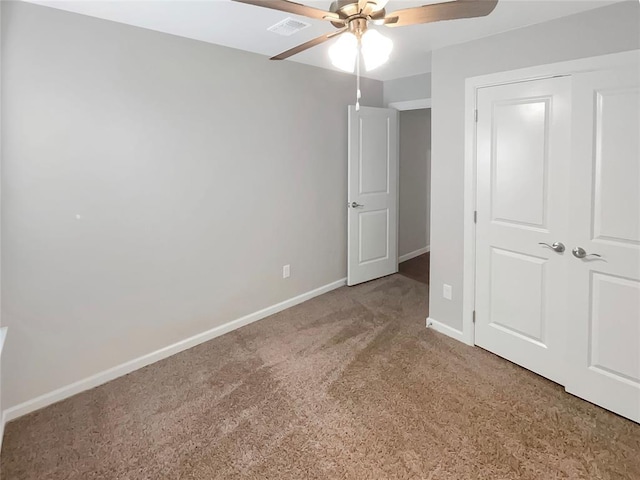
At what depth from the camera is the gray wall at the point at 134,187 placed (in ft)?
7.61

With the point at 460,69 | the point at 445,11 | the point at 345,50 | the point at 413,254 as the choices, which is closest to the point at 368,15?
the point at 345,50

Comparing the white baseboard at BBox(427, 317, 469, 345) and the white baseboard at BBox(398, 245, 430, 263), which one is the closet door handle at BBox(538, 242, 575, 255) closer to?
the white baseboard at BBox(427, 317, 469, 345)

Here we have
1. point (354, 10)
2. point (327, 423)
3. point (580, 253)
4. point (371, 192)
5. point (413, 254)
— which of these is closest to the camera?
point (354, 10)

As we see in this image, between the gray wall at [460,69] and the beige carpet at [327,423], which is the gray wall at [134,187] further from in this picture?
the gray wall at [460,69]

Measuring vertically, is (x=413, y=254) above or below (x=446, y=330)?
above

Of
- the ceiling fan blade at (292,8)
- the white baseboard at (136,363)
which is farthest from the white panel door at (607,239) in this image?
the white baseboard at (136,363)

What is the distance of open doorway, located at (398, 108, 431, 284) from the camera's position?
220 inches

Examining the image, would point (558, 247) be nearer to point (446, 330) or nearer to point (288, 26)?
point (446, 330)

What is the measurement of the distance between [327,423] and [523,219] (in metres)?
1.83

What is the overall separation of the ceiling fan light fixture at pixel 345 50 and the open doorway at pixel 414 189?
378 centimetres

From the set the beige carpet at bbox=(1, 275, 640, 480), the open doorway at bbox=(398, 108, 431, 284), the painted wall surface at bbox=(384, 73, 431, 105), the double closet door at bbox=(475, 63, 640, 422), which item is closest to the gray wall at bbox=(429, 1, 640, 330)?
the double closet door at bbox=(475, 63, 640, 422)

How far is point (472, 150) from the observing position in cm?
296

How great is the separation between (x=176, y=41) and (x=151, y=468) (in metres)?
2.70

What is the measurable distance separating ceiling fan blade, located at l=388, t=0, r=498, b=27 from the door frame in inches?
42.7
